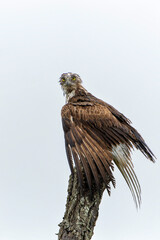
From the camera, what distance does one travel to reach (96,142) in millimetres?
6719

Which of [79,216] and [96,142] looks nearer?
[79,216]

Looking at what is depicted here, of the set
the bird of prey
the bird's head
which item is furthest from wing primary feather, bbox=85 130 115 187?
the bird's head

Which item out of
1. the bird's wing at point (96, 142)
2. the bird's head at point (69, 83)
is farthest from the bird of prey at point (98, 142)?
the bird's head at point (69, 83)

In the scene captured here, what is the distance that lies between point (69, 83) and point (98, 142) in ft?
13.2

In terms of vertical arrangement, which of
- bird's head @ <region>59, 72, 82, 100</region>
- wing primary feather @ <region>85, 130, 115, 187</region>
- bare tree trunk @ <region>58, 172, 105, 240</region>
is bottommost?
bare tree trunk @ <region>58, 172, 105, 240</region>

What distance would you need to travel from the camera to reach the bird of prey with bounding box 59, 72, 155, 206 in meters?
6.18

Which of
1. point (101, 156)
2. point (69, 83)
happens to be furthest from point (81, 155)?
point (69, 83)

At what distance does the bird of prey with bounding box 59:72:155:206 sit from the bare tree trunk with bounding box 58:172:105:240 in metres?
0.17

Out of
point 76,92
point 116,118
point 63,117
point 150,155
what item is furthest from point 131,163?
point 76,92

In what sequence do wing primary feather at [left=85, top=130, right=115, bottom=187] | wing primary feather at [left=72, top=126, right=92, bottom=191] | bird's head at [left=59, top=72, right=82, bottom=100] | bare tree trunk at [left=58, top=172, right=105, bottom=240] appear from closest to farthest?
bare tree trunk at [left=58, top=172, right=105, bottom=240] < wing primary feather at [left=72, top=126, right=92, bottom=191] < wing primary feather at [left=85, top=130, right=115, bottom=187] < bird's head at [left=59, top=72, right=82, bottom=100]

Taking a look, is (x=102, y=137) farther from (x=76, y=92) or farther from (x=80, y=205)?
(x=76, y=92)

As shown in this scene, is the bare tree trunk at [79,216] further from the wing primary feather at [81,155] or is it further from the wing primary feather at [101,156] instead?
the wing primary feather at [101,156]

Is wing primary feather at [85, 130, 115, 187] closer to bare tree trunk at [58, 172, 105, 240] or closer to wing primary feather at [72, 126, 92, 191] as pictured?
wing primary feather at [72, 126, 92, 191]

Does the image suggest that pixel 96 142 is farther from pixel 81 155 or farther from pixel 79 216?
pixel 79 216
